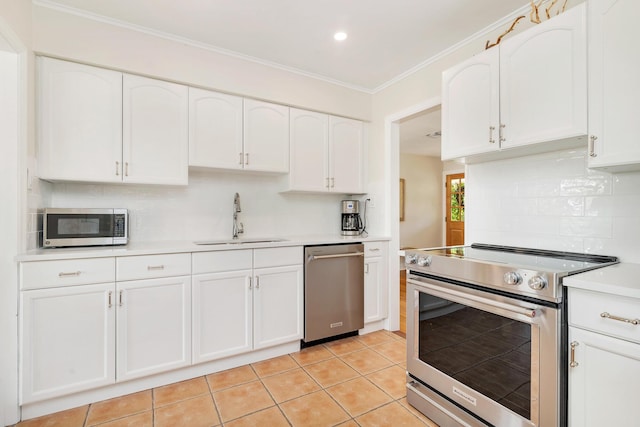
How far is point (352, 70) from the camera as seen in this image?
2936mm

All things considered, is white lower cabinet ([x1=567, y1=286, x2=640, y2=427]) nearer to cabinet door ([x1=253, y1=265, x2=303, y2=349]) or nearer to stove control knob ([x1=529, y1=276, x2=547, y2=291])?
stove control knob ([x1=529, y1=276, x2=547, y2=291])

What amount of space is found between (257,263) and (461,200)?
18.4 feet

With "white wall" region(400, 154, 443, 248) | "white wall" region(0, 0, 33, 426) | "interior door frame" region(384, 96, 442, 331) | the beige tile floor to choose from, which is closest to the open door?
"white wall" region(400, 154, 443, 248)

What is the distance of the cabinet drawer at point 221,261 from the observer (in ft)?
7.24

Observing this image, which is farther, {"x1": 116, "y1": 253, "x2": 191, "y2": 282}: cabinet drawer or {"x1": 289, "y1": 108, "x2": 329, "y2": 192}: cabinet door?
{"x1": 289, "y1": 108, "x2": 329, "y2": 192}: cabinet door

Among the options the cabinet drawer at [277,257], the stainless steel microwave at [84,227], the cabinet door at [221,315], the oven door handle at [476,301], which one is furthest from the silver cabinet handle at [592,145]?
the stainless steel microwave at [84,227]

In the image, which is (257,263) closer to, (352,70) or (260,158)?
(260,158)

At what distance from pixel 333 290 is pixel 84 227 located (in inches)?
76.1

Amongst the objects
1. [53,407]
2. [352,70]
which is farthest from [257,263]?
[352,70]

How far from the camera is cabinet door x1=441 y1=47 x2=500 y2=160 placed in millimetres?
1872

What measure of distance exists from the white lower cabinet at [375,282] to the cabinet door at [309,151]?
0.78m

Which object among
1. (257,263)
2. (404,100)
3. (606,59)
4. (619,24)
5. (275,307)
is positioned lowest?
(275,307)

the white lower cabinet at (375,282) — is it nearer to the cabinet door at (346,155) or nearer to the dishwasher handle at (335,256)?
the dishwasher handle at (335,256)

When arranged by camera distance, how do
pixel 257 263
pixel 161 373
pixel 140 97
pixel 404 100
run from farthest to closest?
pixel 404 100 < pixel 257 263 < pixel 140 97 < pixel 161 373
